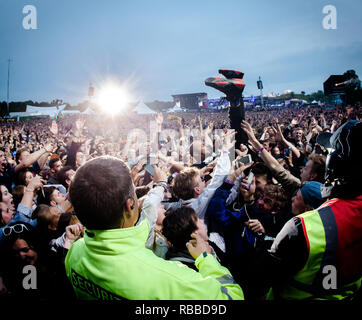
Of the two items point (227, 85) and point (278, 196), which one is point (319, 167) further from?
point (227, 85)

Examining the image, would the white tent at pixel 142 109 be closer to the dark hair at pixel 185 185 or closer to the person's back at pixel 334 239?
the dark hair at pixel 185 185

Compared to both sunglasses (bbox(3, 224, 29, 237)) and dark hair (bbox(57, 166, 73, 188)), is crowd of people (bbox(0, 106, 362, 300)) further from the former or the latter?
dark hair (bbox(57, 166, 73, 188))

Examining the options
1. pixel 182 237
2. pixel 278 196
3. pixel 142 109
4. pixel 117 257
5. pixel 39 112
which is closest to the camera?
pixel 117 257

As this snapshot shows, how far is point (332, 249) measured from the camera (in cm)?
122

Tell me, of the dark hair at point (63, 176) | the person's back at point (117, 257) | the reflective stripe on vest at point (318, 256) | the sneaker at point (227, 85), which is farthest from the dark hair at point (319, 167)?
the dark hair at point (63, 176)

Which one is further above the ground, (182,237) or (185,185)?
(185,185)

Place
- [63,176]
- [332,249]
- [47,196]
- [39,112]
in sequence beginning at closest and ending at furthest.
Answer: [332,249], [47,196], [63,176], [39,112]

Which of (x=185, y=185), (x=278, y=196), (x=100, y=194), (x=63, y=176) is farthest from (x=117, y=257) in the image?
(x=63, y=176)

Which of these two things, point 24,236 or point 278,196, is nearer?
point 24,236

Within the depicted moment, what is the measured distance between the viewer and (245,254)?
262 centimetres

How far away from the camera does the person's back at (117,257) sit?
1033 millimetres

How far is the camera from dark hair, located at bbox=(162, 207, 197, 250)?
1.87 m

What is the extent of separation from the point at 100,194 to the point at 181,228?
3.18ft
